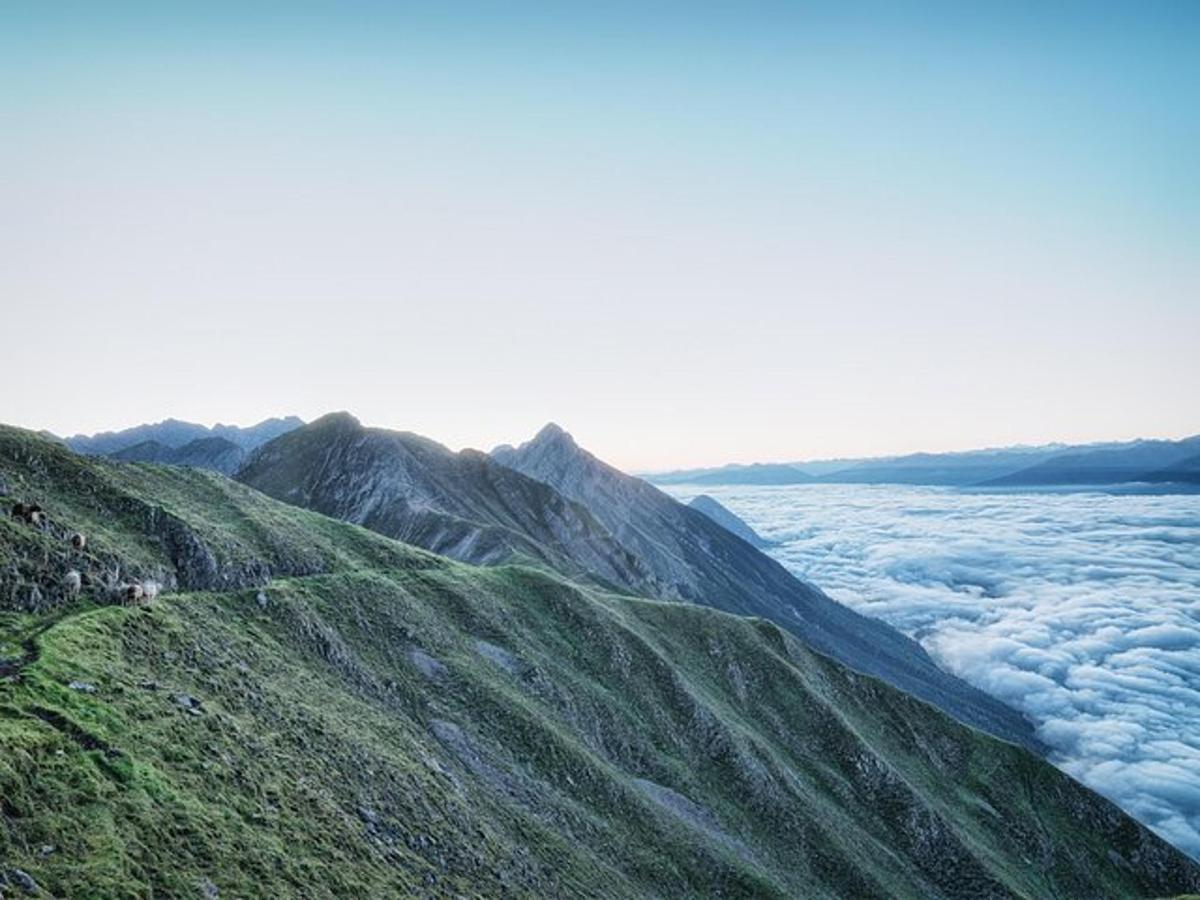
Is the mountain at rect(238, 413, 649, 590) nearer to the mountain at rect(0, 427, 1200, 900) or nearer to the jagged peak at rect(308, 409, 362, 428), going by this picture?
the jagged peak at rect(308, 409, 362, 428)

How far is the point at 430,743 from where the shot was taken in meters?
41.6

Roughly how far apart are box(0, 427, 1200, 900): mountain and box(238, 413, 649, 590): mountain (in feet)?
157

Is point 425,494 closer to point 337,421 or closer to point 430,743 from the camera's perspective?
point 337,421

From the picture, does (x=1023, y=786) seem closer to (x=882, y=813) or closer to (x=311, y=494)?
(x=882, y=813)

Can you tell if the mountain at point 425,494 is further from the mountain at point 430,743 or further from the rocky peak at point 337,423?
the mountain at point 430,743

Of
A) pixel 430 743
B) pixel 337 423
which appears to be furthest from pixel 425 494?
pixel 430 743

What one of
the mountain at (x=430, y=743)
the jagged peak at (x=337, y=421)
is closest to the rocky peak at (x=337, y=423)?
the jagged peak at (x=337, y=421)

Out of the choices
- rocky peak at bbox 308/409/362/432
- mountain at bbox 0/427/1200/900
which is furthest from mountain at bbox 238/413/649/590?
mountain at bbox 0/427/1200/900

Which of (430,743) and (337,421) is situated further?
(337,421)

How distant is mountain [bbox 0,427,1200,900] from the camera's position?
21.8 meters

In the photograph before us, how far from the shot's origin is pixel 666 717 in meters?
64.4

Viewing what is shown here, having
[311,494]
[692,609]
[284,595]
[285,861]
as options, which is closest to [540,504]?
[311,494]

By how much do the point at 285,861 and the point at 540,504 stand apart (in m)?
142

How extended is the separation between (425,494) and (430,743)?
98.7m
